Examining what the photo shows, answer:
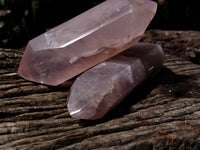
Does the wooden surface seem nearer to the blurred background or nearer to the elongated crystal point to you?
the elongated crystal point

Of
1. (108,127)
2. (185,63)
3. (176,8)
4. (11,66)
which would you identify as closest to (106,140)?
(108,127)

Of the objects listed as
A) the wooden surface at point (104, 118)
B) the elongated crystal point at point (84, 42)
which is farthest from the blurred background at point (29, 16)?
the elongated crystal point at point (84, 42)

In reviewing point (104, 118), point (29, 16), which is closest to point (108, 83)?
point (104, 118)

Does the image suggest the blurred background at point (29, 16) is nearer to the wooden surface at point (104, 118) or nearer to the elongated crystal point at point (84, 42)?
the wooden surface at point (104, 118)

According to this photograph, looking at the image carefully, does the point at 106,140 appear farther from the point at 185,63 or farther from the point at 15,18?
the point at 15,18

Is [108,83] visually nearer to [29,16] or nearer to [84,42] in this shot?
[84,42]

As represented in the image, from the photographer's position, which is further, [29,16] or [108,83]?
[29,16]

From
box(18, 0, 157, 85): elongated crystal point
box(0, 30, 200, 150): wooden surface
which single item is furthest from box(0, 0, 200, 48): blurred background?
box(18, 0, 157, 85): elongated crystal point
